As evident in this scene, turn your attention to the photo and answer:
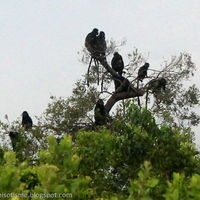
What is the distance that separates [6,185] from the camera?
2.14 meters

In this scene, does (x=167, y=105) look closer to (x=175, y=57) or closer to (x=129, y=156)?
(x=175, y=57)

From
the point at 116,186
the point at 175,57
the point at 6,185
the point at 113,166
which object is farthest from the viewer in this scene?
the point at 175,57

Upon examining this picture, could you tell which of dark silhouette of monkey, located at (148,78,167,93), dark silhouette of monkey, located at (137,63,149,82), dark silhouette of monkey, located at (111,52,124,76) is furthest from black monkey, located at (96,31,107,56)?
dark silhouette of monkey, located at (148,78,167,93)

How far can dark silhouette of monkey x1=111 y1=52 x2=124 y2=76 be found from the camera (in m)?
13.3

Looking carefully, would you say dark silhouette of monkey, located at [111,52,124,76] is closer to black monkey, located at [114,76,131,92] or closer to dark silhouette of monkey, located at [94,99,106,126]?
black monkey, located at [114,76,131,92]

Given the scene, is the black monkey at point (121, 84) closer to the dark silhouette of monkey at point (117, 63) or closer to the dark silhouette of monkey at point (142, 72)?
the dark silhouette of monkey at point (117, 63)

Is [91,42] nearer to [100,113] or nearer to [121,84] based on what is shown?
[121,84]

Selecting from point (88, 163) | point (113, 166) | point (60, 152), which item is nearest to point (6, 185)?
point (60, 152)

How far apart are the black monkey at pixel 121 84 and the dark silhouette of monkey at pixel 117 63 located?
378mm

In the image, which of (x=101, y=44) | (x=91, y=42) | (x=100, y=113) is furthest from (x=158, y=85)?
(x=91, y=42)

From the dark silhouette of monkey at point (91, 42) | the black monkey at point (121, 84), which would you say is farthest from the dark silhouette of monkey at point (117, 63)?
the dark silhouette of monkey at point (91, 42)

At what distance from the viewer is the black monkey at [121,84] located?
12.5 metres

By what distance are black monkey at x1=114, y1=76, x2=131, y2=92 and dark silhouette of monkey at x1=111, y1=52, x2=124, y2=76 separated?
38 cm

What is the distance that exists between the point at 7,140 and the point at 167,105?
18.6 ft
